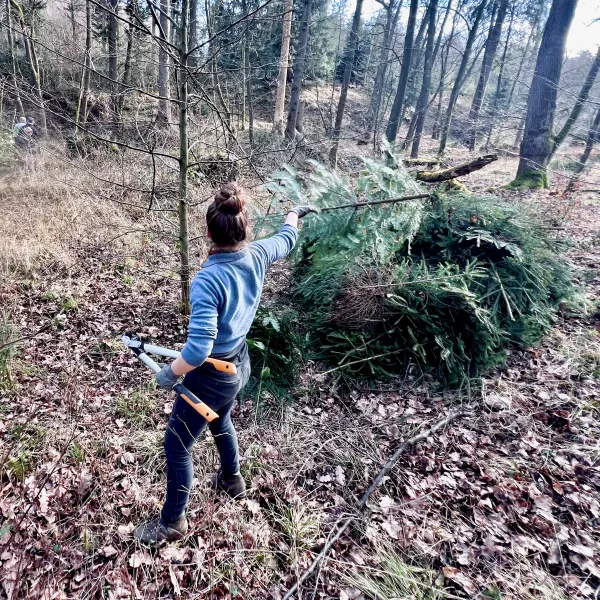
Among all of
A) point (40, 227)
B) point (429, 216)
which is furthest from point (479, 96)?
point (40, 227)

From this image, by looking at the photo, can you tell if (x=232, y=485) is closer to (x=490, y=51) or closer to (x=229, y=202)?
(x=229, y=202)

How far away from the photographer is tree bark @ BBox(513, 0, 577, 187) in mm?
9234

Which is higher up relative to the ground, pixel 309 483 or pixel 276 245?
pixel 276 245

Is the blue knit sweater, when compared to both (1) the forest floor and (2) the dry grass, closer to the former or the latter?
(1) the forest floor

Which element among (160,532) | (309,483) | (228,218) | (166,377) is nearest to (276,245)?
(228,218)

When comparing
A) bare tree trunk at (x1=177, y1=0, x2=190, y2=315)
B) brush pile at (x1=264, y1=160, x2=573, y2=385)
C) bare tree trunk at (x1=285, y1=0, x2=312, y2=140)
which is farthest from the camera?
bare tree trunk at (x1=285, y1=0, x2=312, y2=140)

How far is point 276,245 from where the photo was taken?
247cm

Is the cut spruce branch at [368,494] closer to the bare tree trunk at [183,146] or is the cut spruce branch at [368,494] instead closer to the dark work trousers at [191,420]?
the dark work trousers at [191,420]

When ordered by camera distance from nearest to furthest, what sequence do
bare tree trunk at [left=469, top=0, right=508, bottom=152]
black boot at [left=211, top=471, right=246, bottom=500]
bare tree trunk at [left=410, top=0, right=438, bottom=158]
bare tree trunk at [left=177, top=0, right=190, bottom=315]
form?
1. black boot at [left=211, top=471, right=246, bottom=500]
2. bare tree trunk at [left=177, top=0, right=190, bottom=315]
3. bare tree trunk at [left=410, top=0, right=438, bottom=158]
4. bare tree trunk at [left=469, top=0, right=508, bottom=152]

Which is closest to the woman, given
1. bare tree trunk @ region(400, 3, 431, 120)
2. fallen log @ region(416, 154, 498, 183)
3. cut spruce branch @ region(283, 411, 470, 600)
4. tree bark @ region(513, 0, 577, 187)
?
cut spruce branch @ region(283, 411, 470, 600)

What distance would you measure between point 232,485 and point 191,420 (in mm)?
898

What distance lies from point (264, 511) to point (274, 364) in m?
1.43

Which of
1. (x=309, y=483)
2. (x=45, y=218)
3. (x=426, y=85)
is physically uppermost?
(x=426, y=85)

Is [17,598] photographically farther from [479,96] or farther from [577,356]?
[479,96]
